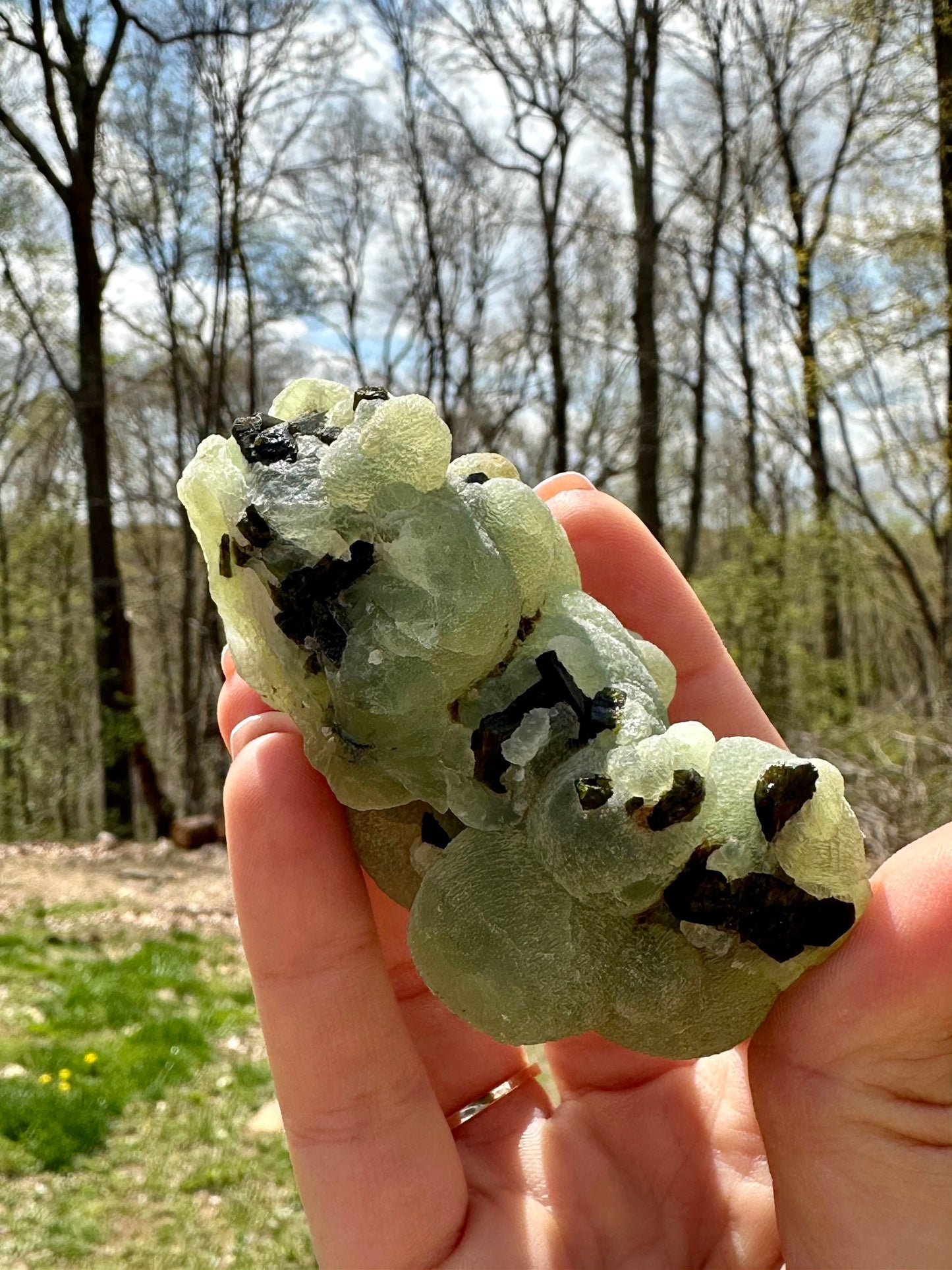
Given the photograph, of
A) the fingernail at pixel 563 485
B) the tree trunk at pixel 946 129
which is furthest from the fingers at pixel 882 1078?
the tree trunk at pixel 946 129

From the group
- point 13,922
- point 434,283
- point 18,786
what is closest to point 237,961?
point 13,922

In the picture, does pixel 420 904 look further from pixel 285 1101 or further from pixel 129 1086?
pixel 129 1086

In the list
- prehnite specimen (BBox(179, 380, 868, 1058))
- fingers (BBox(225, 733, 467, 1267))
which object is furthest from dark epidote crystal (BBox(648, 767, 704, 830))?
fingers (BBox(225, 733, 467, 1267))

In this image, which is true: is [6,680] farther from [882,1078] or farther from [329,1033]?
[882,1078]

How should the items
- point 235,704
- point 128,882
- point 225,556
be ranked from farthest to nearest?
point 128,882
point 235,704
point 225,556

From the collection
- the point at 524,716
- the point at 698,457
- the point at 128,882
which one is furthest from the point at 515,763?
the point at 698,457

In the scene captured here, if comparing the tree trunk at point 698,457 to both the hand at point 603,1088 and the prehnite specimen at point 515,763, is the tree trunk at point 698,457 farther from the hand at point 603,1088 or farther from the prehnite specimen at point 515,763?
the prehnite specimen at point 515,763

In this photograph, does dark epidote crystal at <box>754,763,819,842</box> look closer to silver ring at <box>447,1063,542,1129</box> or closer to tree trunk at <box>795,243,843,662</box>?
silver ring at <box>447,1063,542,1129</box>
